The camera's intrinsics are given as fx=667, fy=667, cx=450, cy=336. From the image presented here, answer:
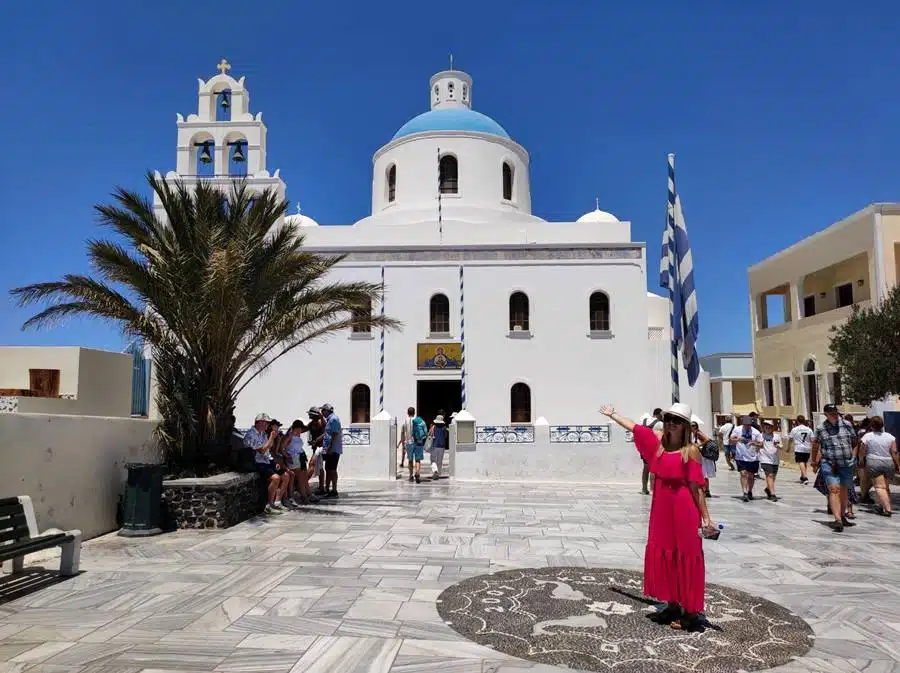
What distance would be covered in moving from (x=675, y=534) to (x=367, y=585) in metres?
2.59

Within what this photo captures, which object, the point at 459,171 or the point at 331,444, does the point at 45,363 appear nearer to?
the point at 331,444

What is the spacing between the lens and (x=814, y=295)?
22375mm

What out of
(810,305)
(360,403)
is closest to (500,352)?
(360,403)

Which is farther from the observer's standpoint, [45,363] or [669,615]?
[45,363]

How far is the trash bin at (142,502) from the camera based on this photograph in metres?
7.78

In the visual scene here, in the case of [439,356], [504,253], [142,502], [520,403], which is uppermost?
[504,253]

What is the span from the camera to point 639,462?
14.4 metres

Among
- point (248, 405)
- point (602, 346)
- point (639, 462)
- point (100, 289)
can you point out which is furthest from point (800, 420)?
point (248, 405)

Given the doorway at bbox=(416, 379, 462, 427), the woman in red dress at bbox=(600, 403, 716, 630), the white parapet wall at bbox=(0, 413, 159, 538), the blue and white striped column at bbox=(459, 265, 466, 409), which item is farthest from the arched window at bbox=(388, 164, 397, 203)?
the woman in red dress at bbox=(600, 403, 716, 630)

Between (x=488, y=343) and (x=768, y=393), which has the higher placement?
(x=488, y=343)

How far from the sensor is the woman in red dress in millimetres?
4375

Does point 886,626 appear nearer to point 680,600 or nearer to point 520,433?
point 680,600

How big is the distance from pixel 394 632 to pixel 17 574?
3.60m

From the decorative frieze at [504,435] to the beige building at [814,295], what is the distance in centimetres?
803
